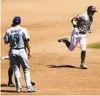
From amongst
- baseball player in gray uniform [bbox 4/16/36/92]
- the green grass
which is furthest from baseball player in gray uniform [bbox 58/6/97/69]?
the green grass

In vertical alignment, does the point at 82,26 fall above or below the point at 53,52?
above

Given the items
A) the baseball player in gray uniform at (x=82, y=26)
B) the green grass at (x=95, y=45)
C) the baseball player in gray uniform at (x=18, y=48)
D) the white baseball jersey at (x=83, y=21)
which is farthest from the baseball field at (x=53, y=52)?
the white baseball jersey at (x=83, y=21)

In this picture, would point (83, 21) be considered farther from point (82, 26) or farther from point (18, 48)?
point (18, 48)

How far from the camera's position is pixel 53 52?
20.2 m

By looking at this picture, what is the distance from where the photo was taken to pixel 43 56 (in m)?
19.0

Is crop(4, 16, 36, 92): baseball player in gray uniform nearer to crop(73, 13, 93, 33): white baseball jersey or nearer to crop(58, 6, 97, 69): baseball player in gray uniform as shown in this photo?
crop(58, 6, 97, 69): baseball player in gray uniform

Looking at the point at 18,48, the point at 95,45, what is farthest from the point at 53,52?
the point at 18,48

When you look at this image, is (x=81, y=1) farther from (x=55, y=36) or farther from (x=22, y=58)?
(x=22, y=58)

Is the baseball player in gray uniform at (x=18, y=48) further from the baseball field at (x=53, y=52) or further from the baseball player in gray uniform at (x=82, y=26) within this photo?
the baseball player in gray uniform at (x=82, y=26)

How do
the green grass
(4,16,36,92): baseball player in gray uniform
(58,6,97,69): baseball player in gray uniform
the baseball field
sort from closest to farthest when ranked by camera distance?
(4,16,36,92): baseball player in gray uniform → the baseball field → (58,6,97,69): baseball player in gray uniform → the green grass

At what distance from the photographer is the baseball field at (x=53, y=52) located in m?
13.9

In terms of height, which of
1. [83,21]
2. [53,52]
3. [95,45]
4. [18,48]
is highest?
[83,21]

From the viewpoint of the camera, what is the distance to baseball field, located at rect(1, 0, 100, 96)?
548 inches

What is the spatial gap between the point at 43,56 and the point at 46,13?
14124 mm
